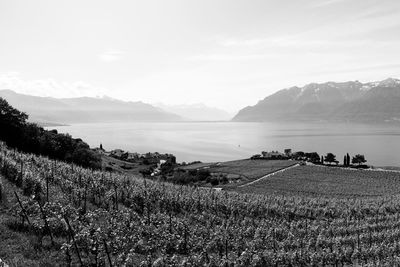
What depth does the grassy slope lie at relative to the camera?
13.2m

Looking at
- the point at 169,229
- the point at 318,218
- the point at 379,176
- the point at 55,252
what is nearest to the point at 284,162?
the point at 379,176

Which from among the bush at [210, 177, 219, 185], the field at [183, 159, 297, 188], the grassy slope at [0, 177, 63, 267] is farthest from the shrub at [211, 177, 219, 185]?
the grassy slope at [0, 177, 63, 267]

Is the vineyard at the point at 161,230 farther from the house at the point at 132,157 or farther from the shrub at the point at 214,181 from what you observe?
the house at the point at 132,157

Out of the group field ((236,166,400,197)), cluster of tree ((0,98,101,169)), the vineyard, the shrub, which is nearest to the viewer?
the vineyard

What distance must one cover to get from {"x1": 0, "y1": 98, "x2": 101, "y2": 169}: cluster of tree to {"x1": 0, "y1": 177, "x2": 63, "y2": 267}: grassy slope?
59.6 metres

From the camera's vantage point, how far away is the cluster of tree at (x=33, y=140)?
71625 millimetres

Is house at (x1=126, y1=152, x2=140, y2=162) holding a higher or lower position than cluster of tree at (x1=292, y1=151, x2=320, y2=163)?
lower

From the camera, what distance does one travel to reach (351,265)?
2308 cm

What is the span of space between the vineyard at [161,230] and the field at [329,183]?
3369 cm

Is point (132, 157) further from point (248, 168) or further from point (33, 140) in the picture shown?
point (33, 140)

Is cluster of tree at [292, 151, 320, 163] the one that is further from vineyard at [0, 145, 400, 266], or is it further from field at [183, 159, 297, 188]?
vineyard at [0, 145, 400, 266]

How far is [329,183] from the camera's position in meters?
82.9

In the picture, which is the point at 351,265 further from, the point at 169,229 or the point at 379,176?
the point at 379,176

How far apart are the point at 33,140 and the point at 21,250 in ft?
224
